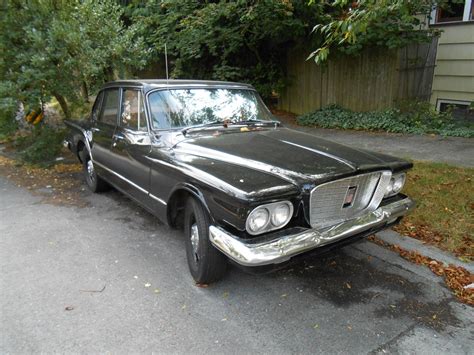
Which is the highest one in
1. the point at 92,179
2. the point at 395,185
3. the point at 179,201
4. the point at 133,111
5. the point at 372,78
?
the point at 372,78

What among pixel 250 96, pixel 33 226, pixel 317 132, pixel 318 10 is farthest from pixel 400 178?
pixel 318 10

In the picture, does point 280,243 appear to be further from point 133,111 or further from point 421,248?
point 133,111

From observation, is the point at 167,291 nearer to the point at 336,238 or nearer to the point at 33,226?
the point at 336,238

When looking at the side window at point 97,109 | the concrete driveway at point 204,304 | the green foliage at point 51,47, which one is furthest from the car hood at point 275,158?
the green foliage at point 51,47

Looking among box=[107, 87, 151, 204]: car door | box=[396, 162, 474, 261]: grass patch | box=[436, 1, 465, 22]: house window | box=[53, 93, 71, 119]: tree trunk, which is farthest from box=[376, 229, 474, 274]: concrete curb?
box=[436, 1, 465, 22]: house window

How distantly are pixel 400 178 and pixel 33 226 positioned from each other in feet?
13.6

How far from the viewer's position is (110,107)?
5.10 m

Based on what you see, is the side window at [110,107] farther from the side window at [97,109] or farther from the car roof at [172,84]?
the car roof at [172,84]

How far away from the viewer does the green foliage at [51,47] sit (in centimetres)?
642

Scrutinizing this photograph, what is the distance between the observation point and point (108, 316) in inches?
115

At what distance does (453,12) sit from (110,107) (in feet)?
26.5

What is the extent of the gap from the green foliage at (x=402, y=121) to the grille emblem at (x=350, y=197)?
5.75 m

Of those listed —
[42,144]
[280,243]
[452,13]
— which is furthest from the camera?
[452,13]

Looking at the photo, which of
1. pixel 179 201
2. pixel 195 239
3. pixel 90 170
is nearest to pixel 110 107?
pixel 90 170
